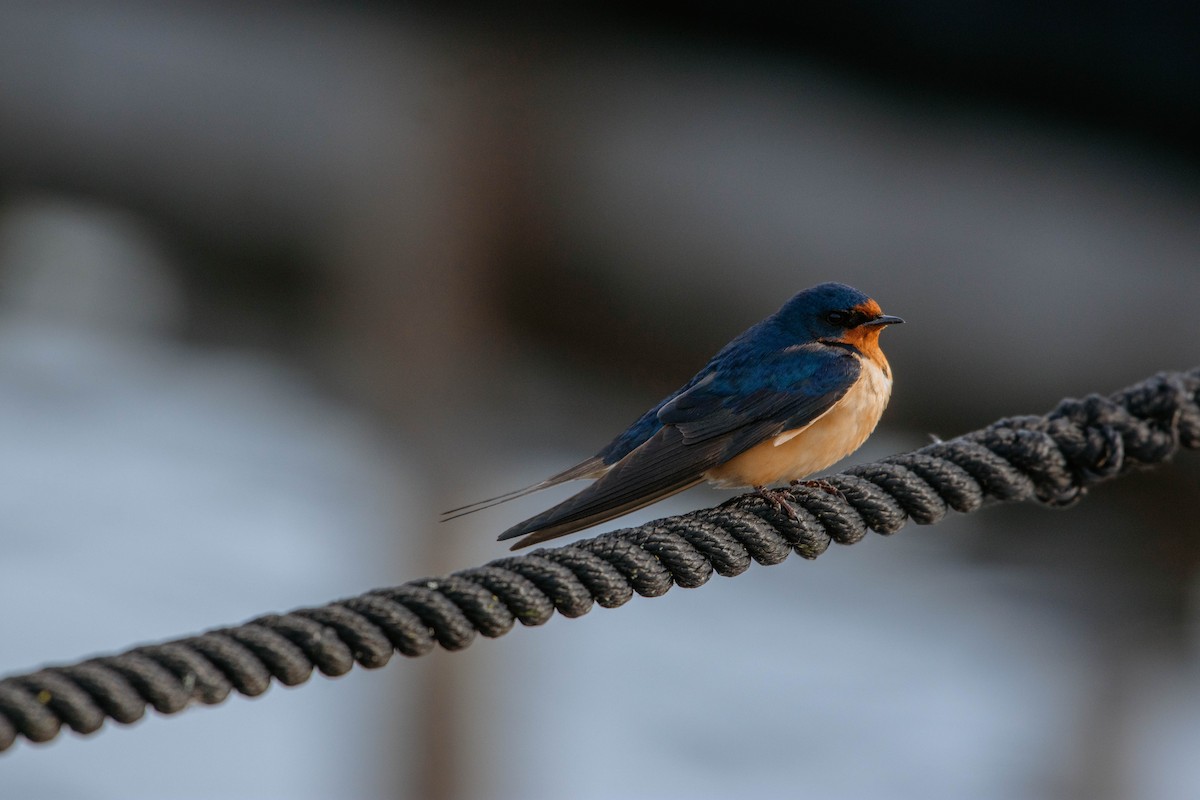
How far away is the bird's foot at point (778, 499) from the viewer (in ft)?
4.52

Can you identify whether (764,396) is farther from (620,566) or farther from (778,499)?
(620,566)

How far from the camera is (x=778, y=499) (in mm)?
1426

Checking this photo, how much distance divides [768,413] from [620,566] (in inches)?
18.1

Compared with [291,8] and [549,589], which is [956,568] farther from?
[549,589]

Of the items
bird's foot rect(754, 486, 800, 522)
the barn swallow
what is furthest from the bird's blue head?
bird's foot rect(754, 486, 800, 522)

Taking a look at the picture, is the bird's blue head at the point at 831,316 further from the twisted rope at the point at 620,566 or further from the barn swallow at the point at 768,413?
the twisted rope at the point at 620,566

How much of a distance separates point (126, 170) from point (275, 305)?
79cm

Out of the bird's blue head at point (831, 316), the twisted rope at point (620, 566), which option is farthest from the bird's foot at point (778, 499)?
the bird's blue head at point (831, 316)

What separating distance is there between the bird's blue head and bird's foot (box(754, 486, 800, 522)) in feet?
0.92

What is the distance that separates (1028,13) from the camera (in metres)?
4.21

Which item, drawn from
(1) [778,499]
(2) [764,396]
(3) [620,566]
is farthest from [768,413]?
(3) [620,566]

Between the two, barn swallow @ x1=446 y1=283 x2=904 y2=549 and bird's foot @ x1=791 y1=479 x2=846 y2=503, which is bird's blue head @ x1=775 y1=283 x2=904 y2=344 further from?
bird's foot @ x1=791 y1=479 x2=846 y2=503

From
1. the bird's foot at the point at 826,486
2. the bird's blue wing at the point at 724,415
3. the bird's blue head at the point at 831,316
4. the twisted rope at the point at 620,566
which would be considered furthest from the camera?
the bird's blue head at the point at 831,316

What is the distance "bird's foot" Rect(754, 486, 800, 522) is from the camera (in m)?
1.38
